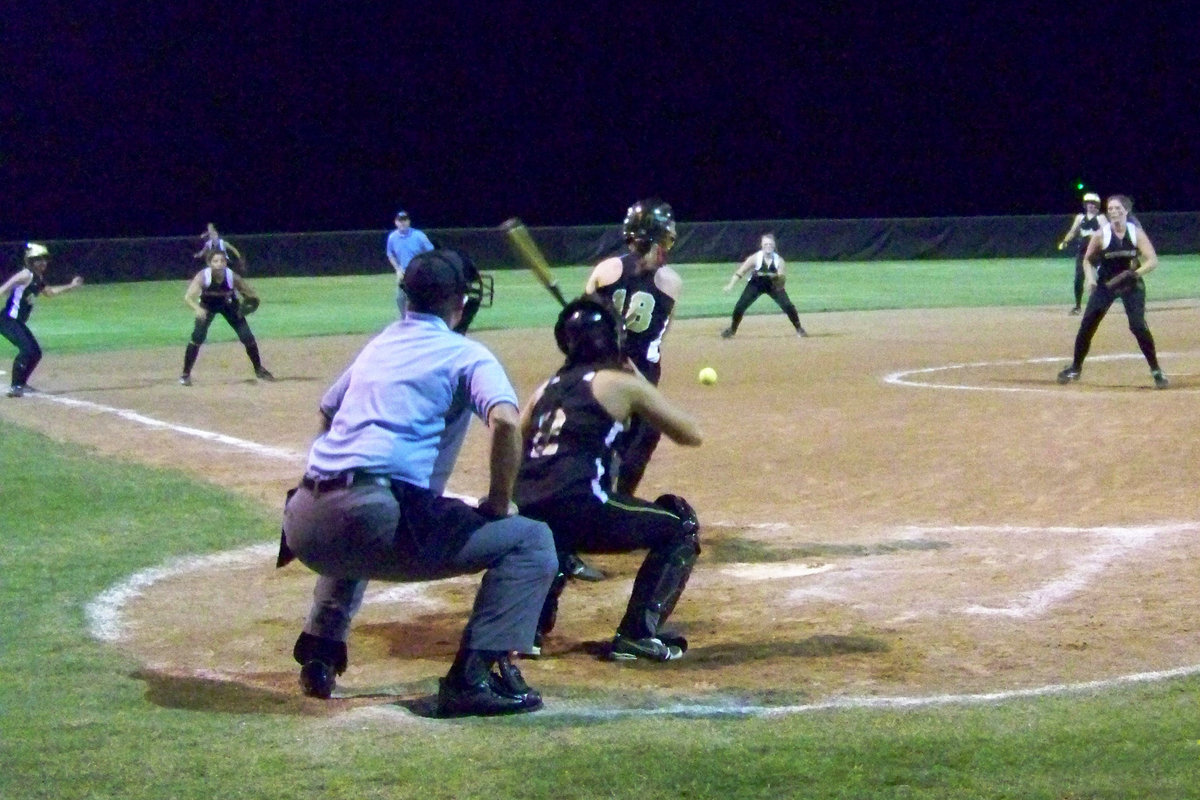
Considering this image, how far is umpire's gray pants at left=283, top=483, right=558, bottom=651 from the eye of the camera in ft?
17.3

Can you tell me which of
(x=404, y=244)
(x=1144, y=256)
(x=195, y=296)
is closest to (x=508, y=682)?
(x=1144, y=256)

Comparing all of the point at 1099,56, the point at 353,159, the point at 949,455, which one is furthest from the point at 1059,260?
the point at 949,455

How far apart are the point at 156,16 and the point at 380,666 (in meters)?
41.5

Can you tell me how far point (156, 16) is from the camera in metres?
44.6

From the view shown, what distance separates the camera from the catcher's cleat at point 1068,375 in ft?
52.0

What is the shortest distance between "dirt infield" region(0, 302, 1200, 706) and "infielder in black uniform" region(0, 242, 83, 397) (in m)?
0.52

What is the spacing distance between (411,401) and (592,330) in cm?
115

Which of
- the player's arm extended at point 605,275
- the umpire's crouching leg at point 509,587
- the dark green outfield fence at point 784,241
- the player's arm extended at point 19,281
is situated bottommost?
the dark green outfield fence at point 784,241

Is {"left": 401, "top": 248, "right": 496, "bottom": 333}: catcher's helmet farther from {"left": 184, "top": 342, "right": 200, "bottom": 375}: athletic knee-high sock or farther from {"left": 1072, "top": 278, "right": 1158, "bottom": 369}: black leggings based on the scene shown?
{"left": 184, "top": 342, "right": 200, "bottom": 375}: athletic knee-high sock

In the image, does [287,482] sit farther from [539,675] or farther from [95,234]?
[95,234]

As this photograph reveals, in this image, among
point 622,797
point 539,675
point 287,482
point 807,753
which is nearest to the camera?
point 622,797

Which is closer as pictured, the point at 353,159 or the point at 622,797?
the point at 622,797

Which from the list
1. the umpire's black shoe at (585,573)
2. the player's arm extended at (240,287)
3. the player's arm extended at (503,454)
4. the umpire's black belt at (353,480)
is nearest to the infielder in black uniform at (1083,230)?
the player's arm extended at (240,287)

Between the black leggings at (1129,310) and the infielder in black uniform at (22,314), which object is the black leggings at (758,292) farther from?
the infielder in black uniform at (22,314)
